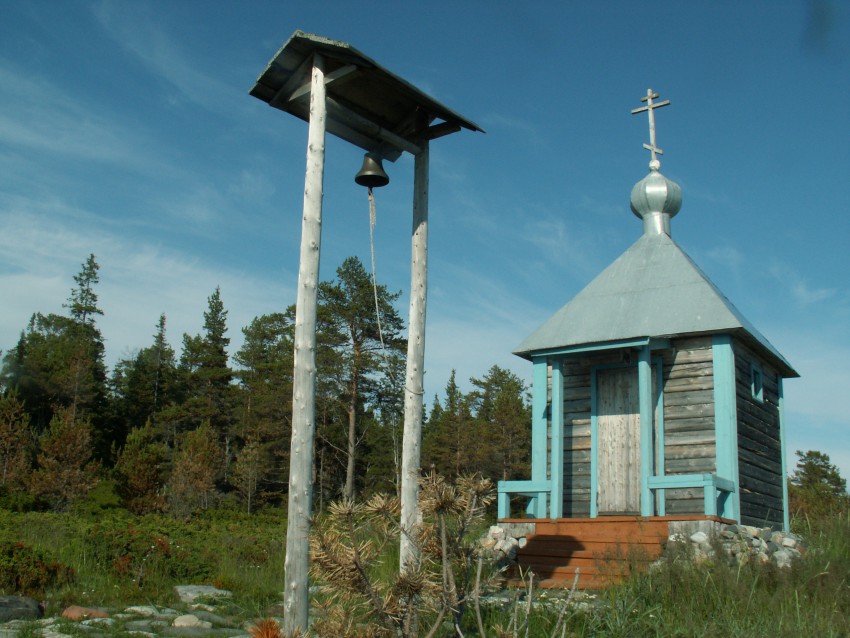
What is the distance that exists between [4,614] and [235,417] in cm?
4395

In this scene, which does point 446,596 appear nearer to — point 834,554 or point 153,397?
point 834,554

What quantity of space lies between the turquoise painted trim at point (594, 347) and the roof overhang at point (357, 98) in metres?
3.91

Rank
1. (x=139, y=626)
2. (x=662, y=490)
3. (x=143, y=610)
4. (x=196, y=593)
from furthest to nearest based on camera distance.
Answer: (x=662, y=490) → (x=196, y=593) → (x=143, y=610) → (x=139, y=626)

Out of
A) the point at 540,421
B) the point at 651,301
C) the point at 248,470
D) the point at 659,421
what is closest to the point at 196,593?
the point at 540,421

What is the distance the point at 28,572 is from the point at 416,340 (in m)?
4.22

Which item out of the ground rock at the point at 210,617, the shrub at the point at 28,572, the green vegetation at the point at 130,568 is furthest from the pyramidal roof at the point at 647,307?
the shrub at the point at 28,572

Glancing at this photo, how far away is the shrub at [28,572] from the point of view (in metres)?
7.44

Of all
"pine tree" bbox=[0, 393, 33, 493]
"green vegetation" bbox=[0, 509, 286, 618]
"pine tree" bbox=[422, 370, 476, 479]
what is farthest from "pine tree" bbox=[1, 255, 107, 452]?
"green vegetation" bbox=[0, 509, 286, 618]

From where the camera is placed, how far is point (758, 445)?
437 inches

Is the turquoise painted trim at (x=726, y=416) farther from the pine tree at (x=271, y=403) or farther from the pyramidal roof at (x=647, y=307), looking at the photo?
the pine tree at (x=271, y=403)

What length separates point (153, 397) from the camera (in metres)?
51.9

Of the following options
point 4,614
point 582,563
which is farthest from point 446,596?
point 582,563

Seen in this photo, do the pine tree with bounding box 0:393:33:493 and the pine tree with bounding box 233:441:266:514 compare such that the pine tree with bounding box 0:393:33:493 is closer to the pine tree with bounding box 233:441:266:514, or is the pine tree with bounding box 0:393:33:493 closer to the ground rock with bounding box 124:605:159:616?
the pine tree with bounding box 233:441:266:514

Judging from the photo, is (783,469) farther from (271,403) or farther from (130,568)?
(271,403)
